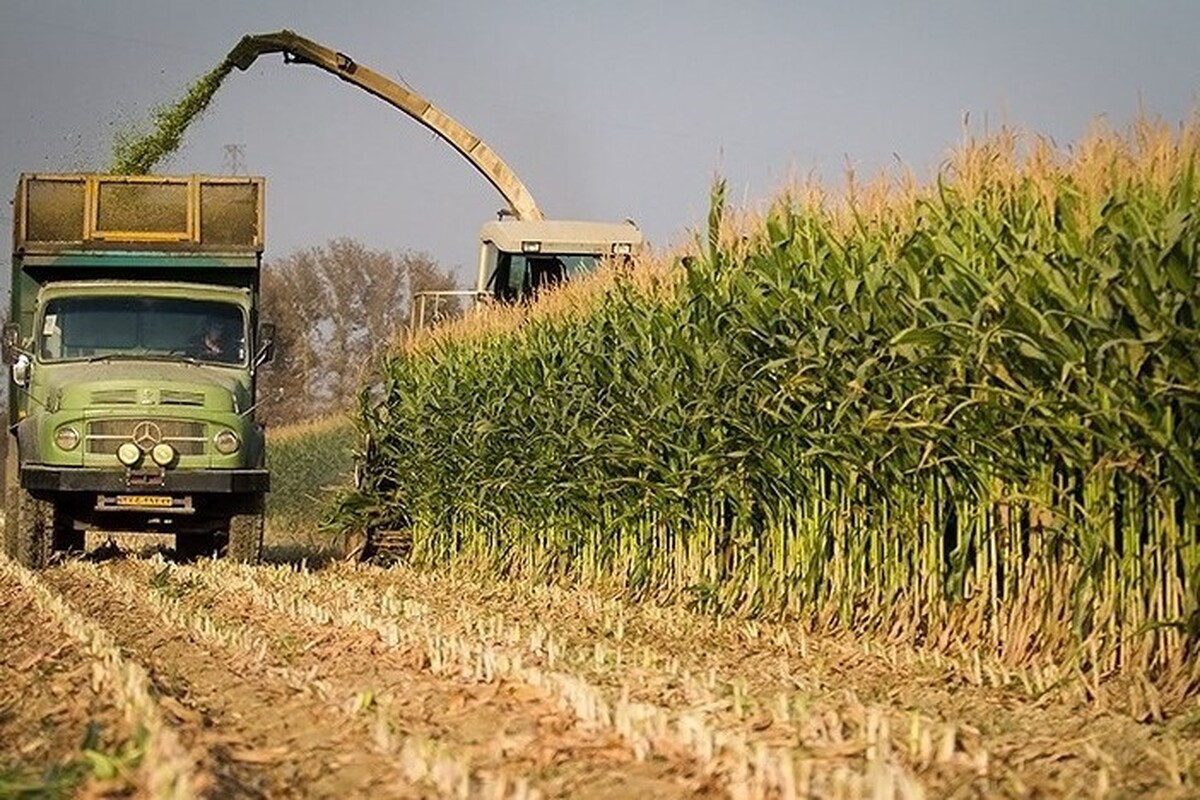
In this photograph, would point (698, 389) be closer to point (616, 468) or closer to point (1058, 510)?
point (616, 468)

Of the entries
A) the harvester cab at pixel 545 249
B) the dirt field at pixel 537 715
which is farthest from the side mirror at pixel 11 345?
the dirt field at pixel 537 715

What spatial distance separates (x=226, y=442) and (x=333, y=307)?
5479cm

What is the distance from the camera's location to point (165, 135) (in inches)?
844

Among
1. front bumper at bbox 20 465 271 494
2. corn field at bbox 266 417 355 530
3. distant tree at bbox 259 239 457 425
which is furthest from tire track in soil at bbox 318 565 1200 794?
distant tree at bbox 259 239 457 425

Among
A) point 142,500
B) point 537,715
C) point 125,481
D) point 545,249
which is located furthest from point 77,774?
point 545,249

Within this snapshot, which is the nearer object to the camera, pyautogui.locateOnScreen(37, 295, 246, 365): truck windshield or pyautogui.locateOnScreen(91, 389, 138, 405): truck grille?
pyautogui.locateOnScreen(91, 389, 138, 405): truck grille

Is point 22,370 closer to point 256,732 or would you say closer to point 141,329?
point 141,329

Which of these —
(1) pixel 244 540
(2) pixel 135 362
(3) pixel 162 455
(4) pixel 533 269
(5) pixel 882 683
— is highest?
(4) pixel 533 269

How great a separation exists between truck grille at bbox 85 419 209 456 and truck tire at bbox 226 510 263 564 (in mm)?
819

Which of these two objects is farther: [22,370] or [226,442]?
[22,370]

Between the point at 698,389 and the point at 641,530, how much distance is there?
4.83 feet

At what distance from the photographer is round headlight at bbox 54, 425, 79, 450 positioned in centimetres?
1552

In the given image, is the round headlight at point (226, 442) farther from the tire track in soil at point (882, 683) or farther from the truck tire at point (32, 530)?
the tire track in soil at point (882, 683)

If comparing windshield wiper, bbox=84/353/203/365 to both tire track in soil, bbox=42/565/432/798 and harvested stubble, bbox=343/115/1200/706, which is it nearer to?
harvested stubble, bbox=343/115/1200/706
